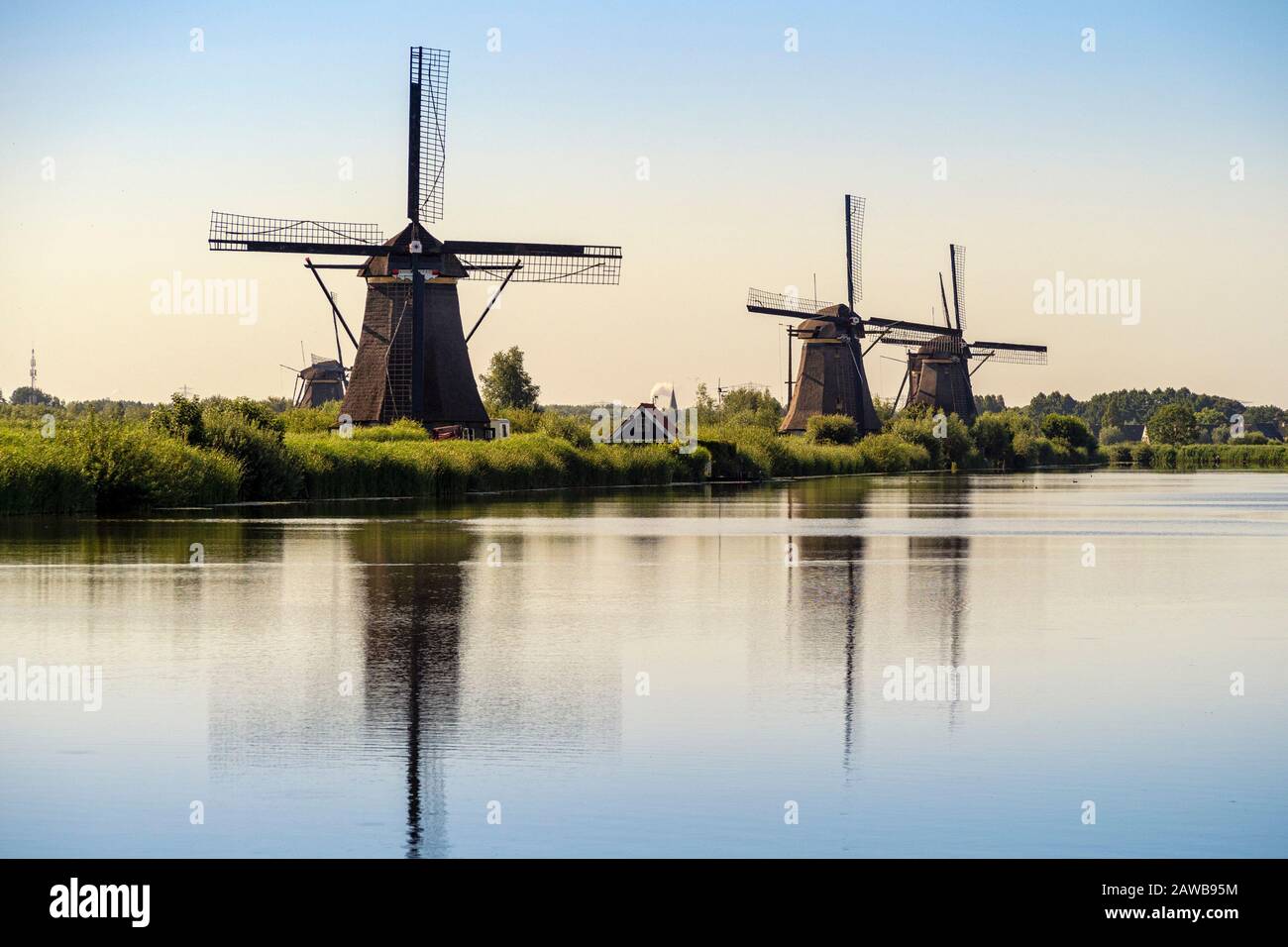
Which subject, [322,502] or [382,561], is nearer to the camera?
[382,561]

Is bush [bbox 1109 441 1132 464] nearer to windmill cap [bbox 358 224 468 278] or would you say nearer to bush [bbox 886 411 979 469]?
bush [bbox 886 411 979 469]

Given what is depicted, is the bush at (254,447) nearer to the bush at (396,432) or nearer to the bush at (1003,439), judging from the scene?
the bush at (396,432)

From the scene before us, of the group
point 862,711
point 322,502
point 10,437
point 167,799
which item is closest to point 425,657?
point 862,711

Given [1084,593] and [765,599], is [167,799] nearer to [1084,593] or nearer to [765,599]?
[765,599]

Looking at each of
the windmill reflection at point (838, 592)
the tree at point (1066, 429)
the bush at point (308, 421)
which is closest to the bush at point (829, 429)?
the bush at point (308, 421)

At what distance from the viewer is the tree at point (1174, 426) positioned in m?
170

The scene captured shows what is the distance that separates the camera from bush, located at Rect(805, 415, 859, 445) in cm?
9150

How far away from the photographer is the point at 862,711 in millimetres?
11055

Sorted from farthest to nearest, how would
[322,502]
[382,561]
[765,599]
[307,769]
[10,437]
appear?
[322,502] < [10,437] < [382,561] < [765,599] < [307,769]

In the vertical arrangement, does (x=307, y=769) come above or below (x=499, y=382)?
below

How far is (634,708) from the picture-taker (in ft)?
36.4

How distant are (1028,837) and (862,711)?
345cm

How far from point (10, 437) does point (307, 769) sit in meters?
30.7
